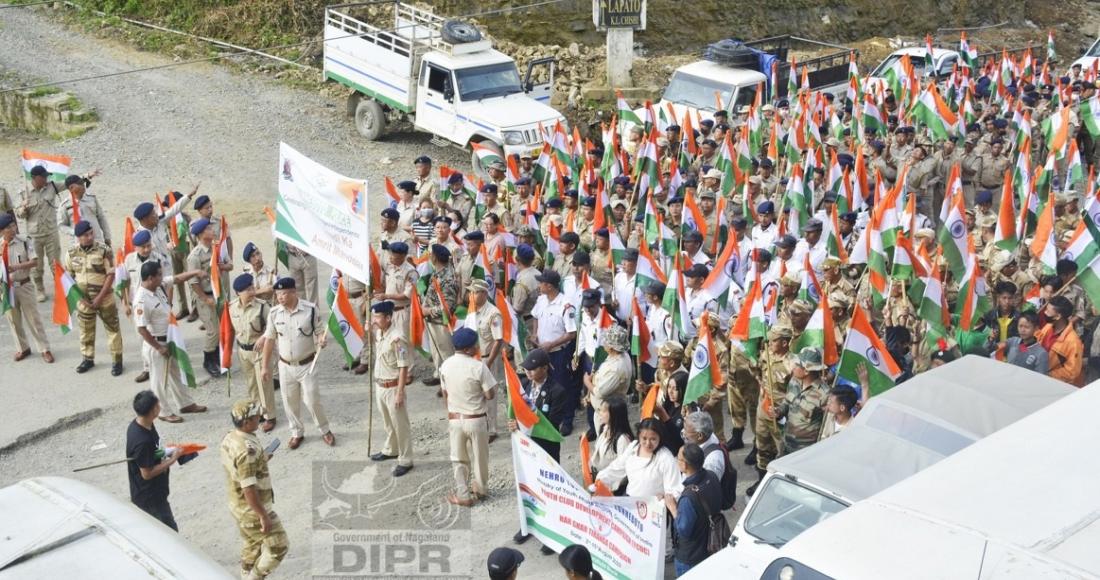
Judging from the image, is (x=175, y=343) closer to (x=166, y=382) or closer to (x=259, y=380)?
(x=166, y=382)

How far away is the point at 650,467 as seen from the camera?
7316 mm

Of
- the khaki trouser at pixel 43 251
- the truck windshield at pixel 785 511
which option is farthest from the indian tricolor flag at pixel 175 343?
the truck windshield at pixel 785 511

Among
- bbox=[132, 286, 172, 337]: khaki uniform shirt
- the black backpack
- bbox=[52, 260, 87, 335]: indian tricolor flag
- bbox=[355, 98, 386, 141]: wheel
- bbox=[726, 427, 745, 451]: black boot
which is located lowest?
bbox=[355, 98, 386, 141]: wheel

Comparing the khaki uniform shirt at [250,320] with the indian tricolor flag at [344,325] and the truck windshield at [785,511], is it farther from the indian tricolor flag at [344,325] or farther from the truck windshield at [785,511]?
the truck windshield at [785,511]

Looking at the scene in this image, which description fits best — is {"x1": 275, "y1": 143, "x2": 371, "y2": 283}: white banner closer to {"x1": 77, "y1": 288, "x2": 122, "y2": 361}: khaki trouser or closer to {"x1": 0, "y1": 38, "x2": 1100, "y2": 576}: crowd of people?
{"x1": 0, "y1": 38, "x2": 1100, "y2": 576}: crowd of people

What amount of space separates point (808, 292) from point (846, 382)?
1.20 m

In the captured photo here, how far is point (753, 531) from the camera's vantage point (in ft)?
21.6

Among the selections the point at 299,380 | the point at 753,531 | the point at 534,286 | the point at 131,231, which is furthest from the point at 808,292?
the point at 131,231

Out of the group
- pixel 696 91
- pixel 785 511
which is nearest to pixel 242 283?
pixel 785 511

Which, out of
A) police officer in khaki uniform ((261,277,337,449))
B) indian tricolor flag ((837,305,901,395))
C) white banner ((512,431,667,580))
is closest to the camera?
white banner ((512,431,667,580))

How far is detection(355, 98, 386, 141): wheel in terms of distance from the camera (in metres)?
20.7

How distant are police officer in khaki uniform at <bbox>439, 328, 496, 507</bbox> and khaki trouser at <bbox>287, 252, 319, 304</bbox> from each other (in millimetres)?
3899

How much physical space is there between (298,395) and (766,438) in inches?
160

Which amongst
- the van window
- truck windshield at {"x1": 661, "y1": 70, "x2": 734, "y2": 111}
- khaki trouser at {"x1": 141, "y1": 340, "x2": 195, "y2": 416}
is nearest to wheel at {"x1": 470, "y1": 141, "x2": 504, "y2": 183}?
the van window
